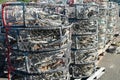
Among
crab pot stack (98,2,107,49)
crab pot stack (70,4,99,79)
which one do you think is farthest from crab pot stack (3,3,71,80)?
crab pot stack (98,2,107,49)

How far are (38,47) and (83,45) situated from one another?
223cm

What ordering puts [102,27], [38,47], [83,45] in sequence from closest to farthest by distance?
[38,47] < [83,45] < [102,27]

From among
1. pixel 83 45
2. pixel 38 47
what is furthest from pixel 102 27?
pixel 38 47

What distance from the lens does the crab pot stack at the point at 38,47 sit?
6078 mm

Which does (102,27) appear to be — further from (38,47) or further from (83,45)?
(38,47)

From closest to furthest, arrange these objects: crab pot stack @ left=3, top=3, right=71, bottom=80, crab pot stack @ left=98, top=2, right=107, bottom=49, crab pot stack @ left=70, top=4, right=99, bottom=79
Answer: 1. crab pot stack @ left=3, top=3, right=71, bottom=80
2. crab pot stack @ left=70, top=4, right=99, bottom=79
3. crab pot stack @ left=98, top=2, right=107, bottom=49

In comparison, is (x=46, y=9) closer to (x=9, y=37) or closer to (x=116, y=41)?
(x=9, y=37)

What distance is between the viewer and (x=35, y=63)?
6148 mm

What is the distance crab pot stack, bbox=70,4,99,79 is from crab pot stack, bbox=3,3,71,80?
4.88 ft

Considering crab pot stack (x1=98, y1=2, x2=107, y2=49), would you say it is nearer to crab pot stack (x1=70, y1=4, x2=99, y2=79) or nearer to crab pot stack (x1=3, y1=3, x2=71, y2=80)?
crab pot stack (x1=70, y1=4, x2=99, y2=79)

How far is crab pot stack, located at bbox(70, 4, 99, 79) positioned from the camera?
A: 802 cm

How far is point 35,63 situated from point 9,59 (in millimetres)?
578

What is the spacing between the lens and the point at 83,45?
26.5ft

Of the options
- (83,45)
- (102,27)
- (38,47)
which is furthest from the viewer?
(102,27)
